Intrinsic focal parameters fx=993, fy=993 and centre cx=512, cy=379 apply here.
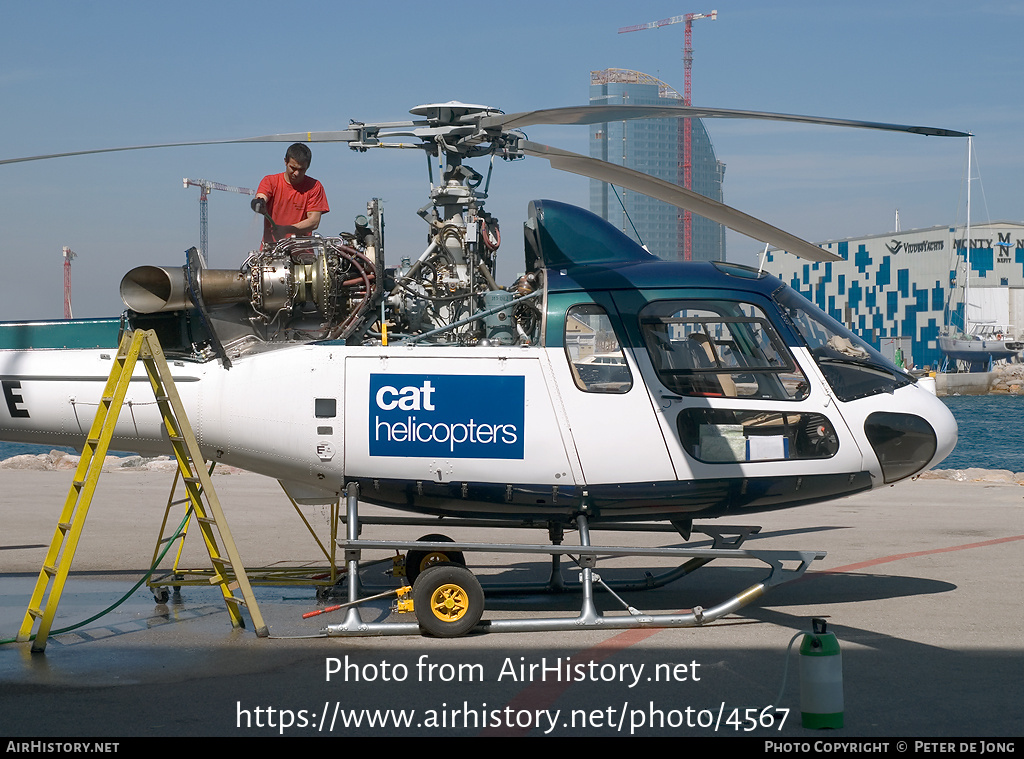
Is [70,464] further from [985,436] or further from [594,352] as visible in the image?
[985,436]

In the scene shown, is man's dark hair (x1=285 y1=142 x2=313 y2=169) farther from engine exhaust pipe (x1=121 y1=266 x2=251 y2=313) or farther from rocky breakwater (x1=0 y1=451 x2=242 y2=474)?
rocky breakwater (x1=0 y1=451 x2=242 y2=474)

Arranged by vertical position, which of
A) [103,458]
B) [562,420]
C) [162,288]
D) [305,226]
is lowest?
[103,458]

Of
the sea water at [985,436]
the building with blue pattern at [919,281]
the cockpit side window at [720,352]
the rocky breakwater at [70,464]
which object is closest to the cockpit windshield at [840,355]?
the cockpit side window at [720,352]

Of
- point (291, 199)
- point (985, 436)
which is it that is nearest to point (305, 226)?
point (291, 199)

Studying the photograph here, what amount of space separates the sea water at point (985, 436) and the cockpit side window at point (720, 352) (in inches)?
525

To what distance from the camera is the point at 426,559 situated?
9.28 metres

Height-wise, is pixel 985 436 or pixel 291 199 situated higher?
pixel 291 199

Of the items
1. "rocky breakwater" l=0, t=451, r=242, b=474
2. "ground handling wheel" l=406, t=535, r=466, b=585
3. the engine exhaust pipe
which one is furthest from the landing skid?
"rocky breakwater" l=0, t=451, r=242, b=474

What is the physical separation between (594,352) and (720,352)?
1.10m

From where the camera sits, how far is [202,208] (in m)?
11.7
